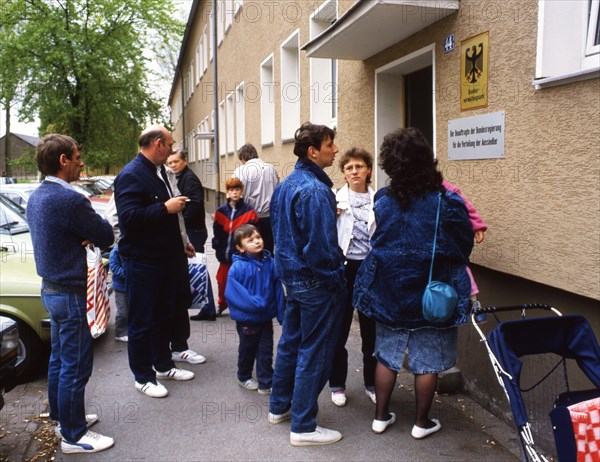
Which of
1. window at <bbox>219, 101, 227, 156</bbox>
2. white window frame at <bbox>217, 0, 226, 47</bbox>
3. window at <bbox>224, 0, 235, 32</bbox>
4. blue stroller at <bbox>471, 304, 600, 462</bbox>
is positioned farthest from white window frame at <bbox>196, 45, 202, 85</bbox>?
blue stroller at <bbox>471, 304, 600, 462</bbox>

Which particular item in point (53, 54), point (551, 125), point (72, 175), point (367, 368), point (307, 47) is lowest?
point (367, 368)

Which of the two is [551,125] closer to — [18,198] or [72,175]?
[72,175]

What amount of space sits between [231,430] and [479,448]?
1621 mm

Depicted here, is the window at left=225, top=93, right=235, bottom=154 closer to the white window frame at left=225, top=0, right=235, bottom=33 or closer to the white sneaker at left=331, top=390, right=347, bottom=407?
the white window frame at left=225, top=0, right=235, bottom=33

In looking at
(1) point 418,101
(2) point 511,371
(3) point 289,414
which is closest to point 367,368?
(3) point 289,414

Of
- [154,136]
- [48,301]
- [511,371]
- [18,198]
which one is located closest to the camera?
[511,371]

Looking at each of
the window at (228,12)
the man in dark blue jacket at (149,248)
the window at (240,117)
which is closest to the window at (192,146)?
the window at (228,12)

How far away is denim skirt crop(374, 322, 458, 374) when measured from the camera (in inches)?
138

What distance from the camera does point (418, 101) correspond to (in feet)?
20.3

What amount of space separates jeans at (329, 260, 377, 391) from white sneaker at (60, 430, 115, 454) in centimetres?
160

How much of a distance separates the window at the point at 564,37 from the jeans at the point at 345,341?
175 cm

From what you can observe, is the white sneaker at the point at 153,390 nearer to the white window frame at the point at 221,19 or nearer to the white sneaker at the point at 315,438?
the white sneaker at the point at 315,438

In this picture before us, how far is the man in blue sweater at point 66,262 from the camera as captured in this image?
345cm

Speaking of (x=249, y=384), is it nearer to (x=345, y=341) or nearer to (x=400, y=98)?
(x=345, y=341)
